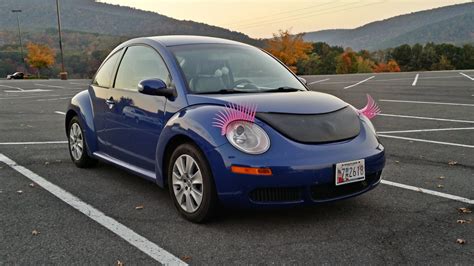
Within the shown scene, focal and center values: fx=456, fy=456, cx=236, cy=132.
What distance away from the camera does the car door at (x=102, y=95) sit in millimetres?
4902

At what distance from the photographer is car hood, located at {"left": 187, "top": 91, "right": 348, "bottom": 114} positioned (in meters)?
3.59

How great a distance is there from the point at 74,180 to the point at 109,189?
0.59m

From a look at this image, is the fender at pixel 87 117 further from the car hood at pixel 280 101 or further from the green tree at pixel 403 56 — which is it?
the green tree at pixel 403 56

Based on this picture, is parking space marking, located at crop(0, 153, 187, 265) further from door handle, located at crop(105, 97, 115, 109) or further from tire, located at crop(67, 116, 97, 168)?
door handle, located at crop(105, 97, 115, 109)

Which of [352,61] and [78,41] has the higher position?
[78,41]

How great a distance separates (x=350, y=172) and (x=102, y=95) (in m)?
2.87

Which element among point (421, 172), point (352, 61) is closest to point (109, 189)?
point (421, 172)

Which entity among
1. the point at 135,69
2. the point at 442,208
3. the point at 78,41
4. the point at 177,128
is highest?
the point at 78,41

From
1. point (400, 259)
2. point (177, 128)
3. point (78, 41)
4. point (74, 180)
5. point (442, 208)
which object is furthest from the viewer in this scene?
point (78, 41)

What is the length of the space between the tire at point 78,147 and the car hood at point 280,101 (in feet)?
7.13

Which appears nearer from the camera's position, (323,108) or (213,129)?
(213,129)

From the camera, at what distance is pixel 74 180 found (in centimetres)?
502

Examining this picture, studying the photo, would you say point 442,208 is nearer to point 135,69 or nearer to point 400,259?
point 400,259

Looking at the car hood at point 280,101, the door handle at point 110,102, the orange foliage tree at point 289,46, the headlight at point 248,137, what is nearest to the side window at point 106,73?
the door handle at point 110,102
